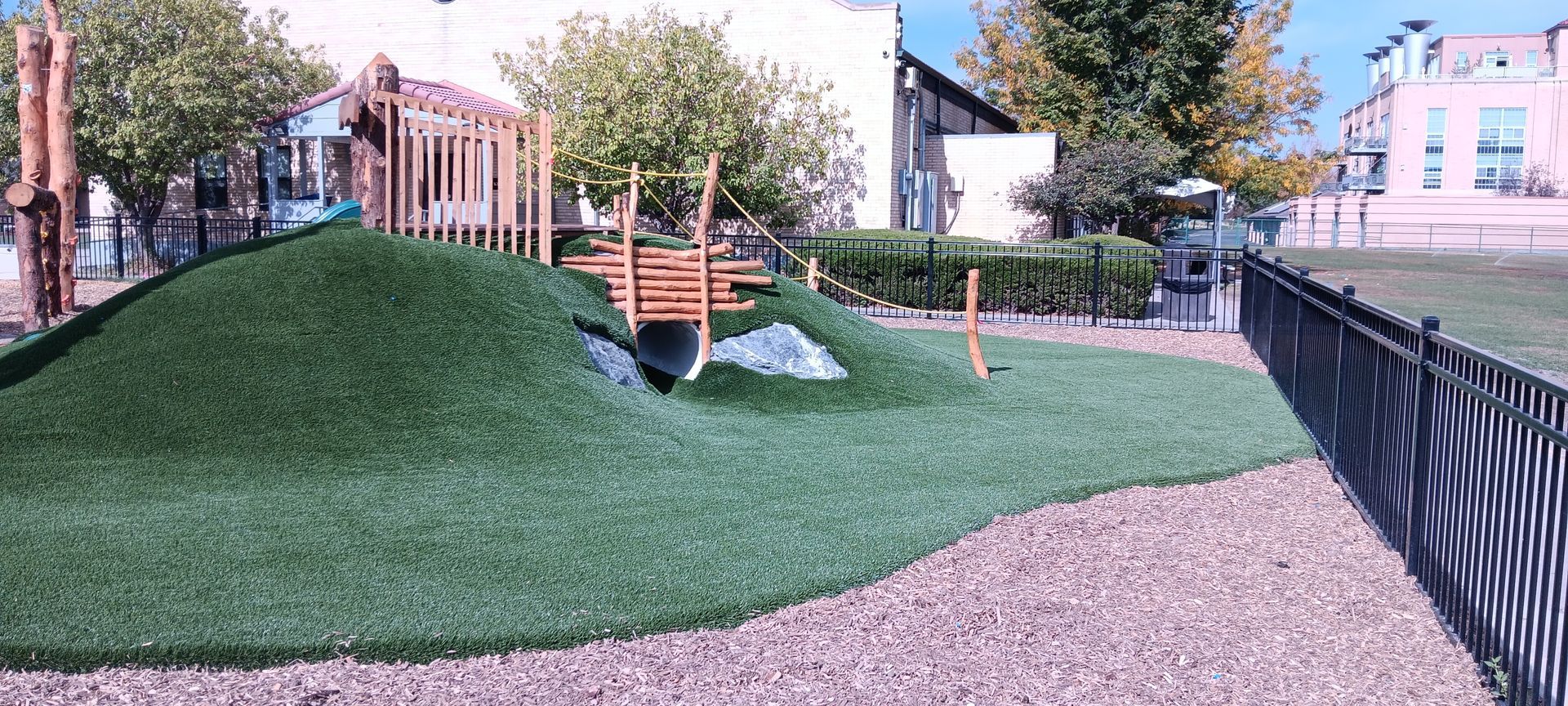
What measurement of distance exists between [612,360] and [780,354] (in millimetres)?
1714

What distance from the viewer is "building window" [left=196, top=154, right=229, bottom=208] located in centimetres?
2742

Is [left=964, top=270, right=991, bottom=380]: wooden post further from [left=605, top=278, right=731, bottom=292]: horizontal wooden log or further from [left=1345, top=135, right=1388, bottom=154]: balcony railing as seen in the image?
[left=1345, top=135, right=1388, bottom=154]: balcony railing

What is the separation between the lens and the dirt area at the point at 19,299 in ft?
47.8

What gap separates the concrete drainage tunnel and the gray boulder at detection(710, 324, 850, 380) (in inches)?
12.6

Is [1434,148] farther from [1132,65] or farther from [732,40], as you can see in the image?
[732,40]

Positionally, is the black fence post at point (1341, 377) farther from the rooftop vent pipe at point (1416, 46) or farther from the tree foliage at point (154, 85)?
the rooftop vent pipe at point (1416, 46)

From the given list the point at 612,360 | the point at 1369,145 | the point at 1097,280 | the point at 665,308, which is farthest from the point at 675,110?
the point at 1369,145

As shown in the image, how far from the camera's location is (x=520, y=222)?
26578 millimetres

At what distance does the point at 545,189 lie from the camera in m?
9.70

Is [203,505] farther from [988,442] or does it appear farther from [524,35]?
[524,35]

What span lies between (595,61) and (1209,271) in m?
12.4

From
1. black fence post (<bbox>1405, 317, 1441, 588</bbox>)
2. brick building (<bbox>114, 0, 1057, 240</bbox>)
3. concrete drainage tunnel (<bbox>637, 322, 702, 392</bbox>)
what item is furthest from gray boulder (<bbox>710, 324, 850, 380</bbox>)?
brick building (<bbox>114, 0, 1057, 240</bbox>)

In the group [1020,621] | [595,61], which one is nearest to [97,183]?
[595,61]

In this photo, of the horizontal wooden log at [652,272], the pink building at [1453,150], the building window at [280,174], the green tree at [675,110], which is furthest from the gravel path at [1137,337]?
the pink building at [1453,150]
